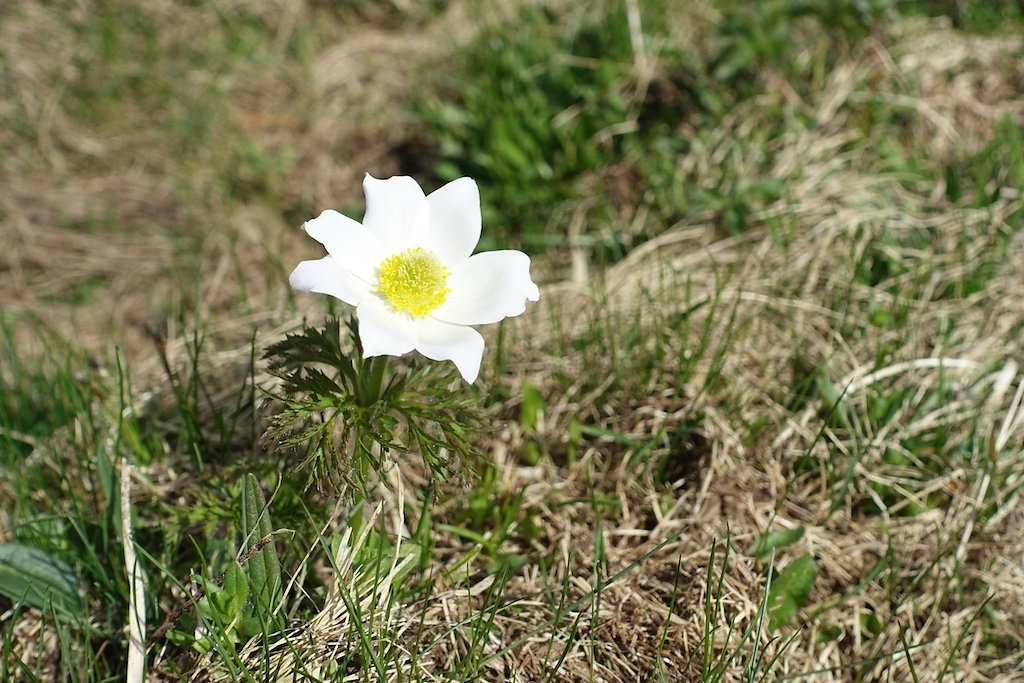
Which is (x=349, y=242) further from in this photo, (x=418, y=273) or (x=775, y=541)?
(x=775, y=541)

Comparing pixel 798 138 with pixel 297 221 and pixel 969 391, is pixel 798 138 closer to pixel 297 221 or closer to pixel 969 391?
pixel 969 391

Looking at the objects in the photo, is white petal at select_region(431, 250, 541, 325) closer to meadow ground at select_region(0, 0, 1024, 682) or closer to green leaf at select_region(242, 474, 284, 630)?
meadow ground at select_region(0, 0, 1024, 682)

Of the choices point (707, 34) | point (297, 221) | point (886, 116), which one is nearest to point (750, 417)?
point (886, 116)

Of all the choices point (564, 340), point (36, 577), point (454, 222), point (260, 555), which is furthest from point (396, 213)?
point (36, 577)

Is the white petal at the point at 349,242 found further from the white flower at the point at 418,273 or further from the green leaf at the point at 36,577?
the green leaf at the point at 36,577

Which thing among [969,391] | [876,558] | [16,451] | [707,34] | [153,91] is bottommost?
[876,558]

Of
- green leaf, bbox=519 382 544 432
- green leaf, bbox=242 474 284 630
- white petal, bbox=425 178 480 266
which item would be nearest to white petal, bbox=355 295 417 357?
white petal, bbox=425 178 480 266
